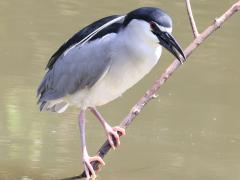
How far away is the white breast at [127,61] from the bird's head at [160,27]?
3 centimetres

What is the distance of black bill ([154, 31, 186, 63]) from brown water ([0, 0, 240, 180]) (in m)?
1.35

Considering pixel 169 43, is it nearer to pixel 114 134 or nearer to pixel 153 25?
pixel 153 25

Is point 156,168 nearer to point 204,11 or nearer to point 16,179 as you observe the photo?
point 16,179

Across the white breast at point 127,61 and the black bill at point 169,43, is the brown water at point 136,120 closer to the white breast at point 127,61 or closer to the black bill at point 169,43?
the white breast at point 127,61

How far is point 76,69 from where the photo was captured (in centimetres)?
577

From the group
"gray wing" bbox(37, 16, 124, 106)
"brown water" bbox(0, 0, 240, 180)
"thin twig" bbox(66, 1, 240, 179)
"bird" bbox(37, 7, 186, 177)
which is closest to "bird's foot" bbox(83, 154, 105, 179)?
"bird" bbox(37, 7, 186, 177)

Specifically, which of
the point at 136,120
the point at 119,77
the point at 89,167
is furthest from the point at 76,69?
the point at 136,120

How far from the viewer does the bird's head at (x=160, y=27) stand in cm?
495

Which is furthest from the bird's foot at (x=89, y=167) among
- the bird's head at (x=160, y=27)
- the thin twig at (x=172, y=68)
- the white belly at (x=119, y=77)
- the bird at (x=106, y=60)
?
the bird's head at (x=160, y=27)

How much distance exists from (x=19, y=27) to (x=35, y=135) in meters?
2.59

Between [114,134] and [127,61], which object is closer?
[127,61]

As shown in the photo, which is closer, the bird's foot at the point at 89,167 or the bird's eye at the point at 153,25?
the bird's eye at the point at 153,25

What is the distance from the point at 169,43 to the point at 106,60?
70 centimetres

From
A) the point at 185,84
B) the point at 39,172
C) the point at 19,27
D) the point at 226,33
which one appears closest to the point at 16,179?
the point at 39,172
